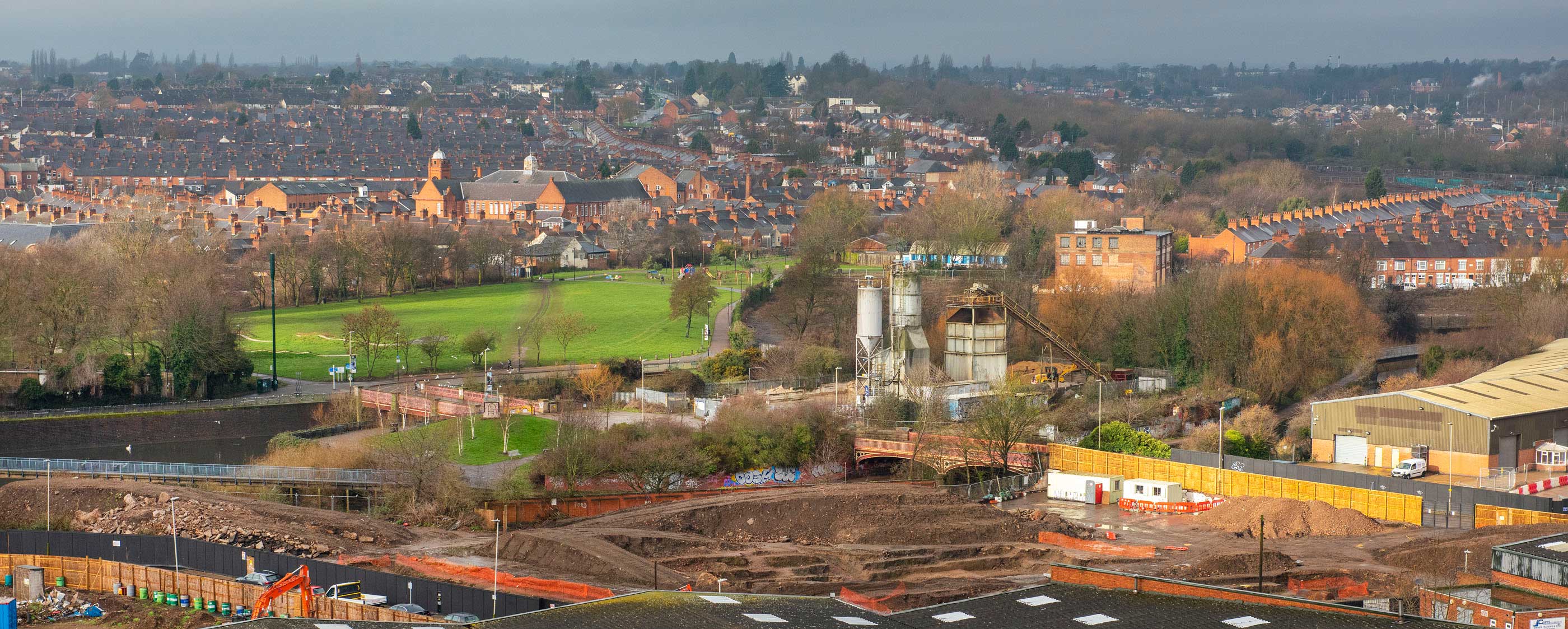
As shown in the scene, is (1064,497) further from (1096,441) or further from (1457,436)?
(1457,436)

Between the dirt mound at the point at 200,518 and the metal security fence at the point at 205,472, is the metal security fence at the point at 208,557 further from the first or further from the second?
the metal security fence at the point at 205,472

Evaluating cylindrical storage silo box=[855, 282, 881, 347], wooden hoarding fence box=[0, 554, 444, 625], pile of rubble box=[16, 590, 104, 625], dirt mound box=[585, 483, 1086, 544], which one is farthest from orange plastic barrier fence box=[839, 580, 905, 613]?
cylindrical storage silo box=[855, 282, 881, 347]

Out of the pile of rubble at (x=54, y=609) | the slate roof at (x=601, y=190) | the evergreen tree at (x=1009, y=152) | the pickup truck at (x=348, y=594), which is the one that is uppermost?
the evergreen tree at (x=1009, y=152)

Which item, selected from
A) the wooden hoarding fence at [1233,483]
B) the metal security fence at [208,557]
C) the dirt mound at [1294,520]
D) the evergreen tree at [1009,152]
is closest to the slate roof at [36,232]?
the metal security fence at [208,557]

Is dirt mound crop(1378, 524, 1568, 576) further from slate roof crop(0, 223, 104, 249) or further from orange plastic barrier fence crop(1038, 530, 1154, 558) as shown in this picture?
slate roof crop(0, 223, 104, 249)

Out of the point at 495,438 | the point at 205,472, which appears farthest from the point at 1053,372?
the point at 205,472

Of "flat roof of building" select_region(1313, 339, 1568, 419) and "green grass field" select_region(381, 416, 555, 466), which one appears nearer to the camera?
"flat roof of building" select_region(1313, 339, 1568, 419)

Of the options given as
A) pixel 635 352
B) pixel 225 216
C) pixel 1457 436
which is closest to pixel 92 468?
pixel 635 352
